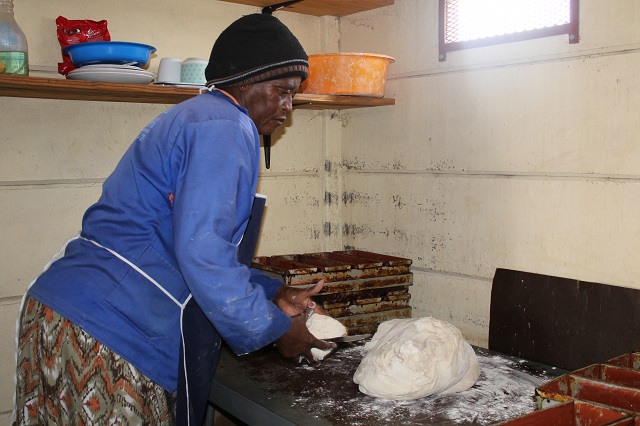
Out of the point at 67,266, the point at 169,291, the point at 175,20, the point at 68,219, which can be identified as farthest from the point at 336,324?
the point at 175,20

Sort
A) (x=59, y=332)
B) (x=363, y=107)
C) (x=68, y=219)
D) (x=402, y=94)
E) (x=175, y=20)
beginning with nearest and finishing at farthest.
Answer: (x=59, y=332)
(x=68, y=219)
(x=175, y=20)
(x=402, y=94)
(x=363, y=107)

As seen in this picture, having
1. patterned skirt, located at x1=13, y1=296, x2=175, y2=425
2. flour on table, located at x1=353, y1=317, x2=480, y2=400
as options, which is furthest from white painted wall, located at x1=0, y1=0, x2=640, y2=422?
patterned skirt, located at x1=13, y1=296, x2=175, y2=425

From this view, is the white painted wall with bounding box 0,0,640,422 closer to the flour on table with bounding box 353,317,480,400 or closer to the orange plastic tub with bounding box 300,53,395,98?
the orange plastic tub with bounding box 300,53,395,98

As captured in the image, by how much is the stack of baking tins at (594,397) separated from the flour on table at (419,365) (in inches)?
14.1

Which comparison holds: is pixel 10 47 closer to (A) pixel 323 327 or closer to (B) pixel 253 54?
(B) pixel 253 54

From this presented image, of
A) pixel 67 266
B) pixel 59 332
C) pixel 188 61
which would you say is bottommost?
pixel 59 332

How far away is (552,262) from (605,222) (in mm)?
242

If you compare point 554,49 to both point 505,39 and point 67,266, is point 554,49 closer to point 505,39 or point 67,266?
point 505,39

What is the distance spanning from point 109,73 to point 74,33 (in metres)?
0.27

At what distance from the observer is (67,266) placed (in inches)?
62.0

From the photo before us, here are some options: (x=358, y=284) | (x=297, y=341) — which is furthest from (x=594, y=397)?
(x=358, y=284)

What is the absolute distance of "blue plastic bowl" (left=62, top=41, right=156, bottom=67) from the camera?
81.6 inches

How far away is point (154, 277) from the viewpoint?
1.57 meters

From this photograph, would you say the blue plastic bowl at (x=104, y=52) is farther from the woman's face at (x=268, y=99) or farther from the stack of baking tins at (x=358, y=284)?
the stack of baking tins at (x=358, y=284)
